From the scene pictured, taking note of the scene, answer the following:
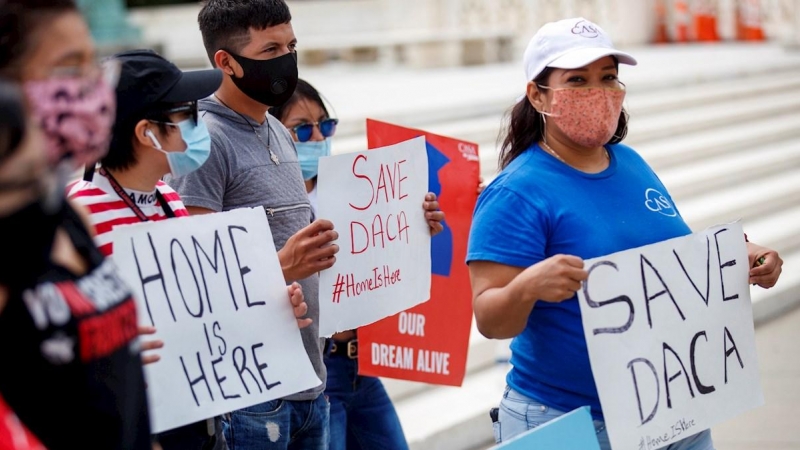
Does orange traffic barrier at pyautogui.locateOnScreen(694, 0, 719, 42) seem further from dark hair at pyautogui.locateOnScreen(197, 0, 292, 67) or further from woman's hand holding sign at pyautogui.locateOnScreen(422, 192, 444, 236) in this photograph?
dark hair at pyautogui.locateOnScreen(197, 0, 292, 67)

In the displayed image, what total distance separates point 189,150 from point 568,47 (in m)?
1.01

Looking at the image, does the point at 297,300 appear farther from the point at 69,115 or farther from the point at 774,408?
the point at 774,408

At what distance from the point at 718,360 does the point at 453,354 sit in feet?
4.40

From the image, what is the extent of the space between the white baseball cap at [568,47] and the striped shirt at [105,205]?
103 centimetres

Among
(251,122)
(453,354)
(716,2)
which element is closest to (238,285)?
(251,122)

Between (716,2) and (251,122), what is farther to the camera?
(716,2)

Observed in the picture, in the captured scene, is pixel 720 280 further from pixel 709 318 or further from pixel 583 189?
pixel 583 189

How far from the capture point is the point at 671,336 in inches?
107

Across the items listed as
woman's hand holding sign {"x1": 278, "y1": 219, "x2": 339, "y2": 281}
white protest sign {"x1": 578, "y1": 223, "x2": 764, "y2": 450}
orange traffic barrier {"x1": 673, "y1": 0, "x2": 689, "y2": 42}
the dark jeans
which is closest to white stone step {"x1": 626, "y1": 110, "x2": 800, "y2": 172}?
white protest sign {"x1": 578, "y1": 223, "x2": 764, "y2": 450}

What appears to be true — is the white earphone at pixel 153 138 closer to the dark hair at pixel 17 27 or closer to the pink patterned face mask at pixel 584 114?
the dark hair at pixel 17 27

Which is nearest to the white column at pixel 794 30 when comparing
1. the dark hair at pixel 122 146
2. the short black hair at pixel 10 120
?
the dark hair at pixel 122 146

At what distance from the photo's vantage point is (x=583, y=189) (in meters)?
2.71

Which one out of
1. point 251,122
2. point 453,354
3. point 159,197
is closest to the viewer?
point 159,197

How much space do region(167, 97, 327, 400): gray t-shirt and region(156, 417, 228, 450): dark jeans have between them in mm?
504
